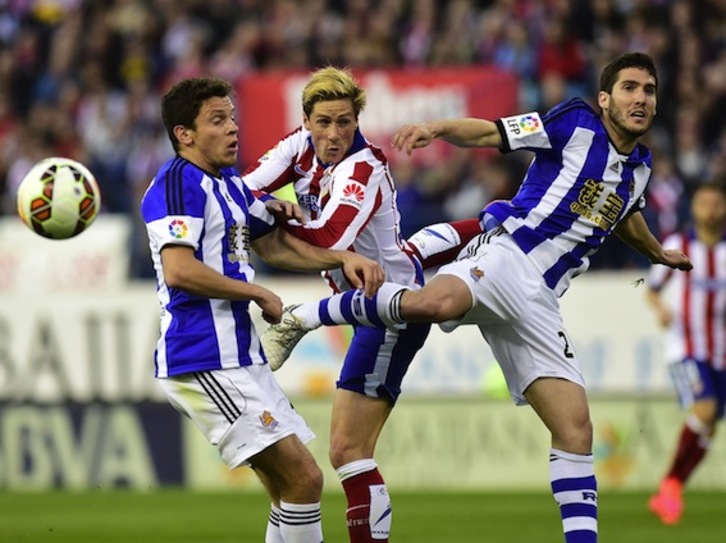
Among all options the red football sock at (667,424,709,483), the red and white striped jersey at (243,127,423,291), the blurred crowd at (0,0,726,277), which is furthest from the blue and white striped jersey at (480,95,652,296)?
the blurred crowd at (0,0,726,277)

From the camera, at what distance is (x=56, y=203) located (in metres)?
7.83

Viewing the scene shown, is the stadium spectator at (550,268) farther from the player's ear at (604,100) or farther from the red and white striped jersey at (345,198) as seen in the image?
the red and white striped jersey at (345,198)

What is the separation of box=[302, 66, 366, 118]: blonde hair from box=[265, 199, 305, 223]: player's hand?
0.53 m

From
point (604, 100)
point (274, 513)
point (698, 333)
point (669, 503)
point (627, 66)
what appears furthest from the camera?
point (698, 333)

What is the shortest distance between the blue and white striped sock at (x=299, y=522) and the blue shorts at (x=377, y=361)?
119cm

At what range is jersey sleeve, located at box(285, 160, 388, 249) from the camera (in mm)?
7871

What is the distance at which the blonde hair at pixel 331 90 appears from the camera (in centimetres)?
793

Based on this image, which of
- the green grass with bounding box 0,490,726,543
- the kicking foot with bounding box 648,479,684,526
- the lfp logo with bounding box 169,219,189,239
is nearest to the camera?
the lfp logo with bounding box 169,219,189,239

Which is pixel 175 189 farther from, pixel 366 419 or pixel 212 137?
pixel 366 419

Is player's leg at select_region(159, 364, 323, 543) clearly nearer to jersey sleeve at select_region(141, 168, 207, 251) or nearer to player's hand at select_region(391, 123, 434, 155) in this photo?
jersey sleeve at select_region(141, 168, 207, 251)

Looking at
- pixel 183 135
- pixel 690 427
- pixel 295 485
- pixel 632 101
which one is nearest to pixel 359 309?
pixel 295 485

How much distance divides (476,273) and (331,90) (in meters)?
1.17

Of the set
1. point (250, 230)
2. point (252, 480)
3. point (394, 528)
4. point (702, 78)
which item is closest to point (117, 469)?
point (252, 480)

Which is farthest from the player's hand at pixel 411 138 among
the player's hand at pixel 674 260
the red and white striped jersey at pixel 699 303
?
the red and white striped jersey at pixel 699 303
